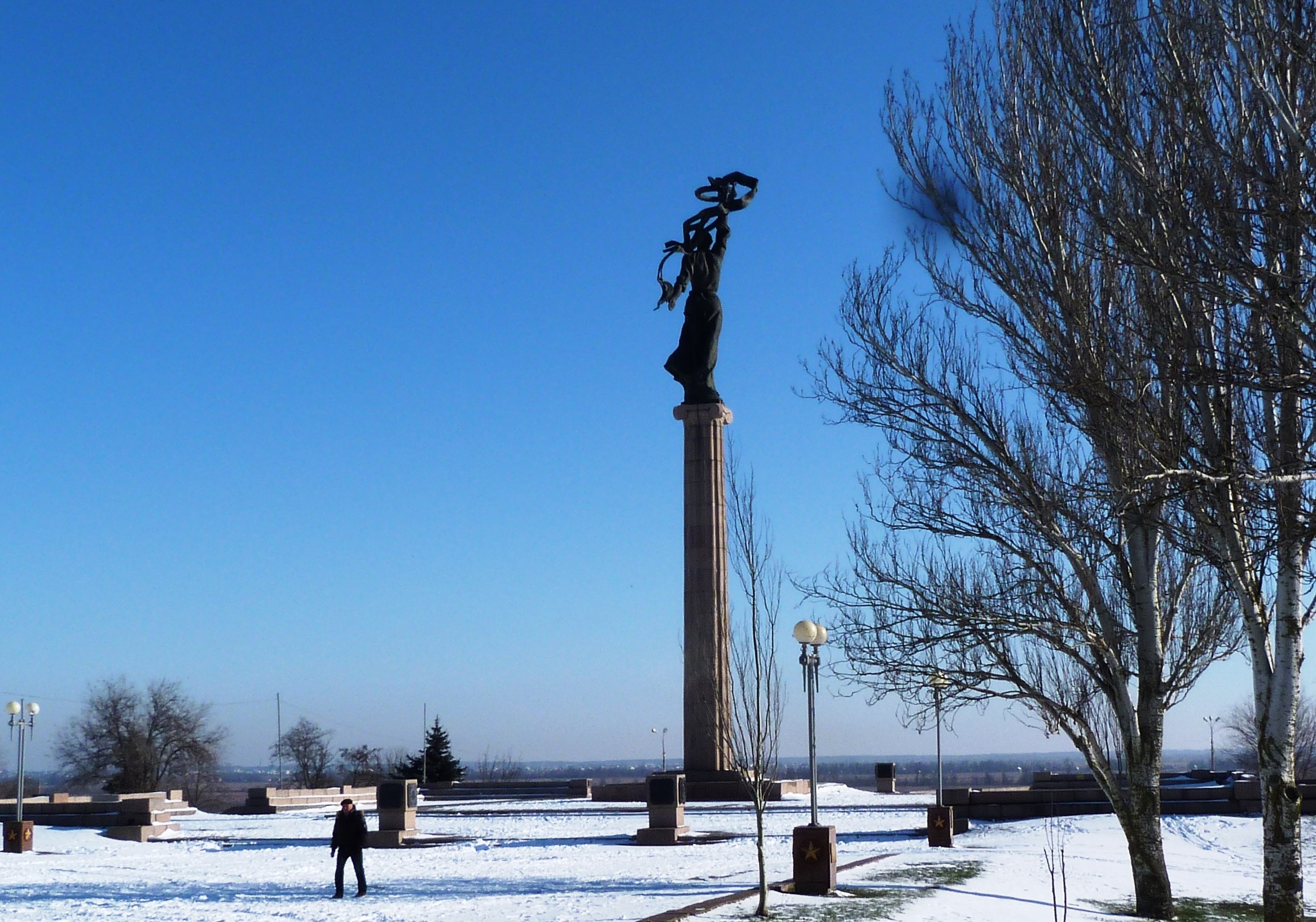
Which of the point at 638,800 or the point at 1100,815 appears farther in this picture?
the point at 638,800

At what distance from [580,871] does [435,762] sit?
38739mm

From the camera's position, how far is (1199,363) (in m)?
9.09

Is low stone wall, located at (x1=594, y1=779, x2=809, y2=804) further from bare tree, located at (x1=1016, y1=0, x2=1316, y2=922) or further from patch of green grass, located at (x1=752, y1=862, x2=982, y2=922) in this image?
bare tree, located at (x1=1016, y1=0, x2=1316, y2=922)

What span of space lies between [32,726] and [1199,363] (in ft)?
92.0

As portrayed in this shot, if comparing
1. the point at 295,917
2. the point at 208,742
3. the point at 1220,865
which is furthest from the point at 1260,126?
the point at 208,742

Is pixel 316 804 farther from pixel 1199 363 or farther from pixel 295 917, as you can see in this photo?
pixel 1199 363

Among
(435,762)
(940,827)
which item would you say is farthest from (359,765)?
(940,827)

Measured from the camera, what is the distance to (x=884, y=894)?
50.0 ft

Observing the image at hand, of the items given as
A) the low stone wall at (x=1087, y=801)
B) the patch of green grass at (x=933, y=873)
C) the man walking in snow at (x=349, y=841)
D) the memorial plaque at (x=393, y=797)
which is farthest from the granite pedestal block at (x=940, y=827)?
the man walking in snow at (x=349, y=841)

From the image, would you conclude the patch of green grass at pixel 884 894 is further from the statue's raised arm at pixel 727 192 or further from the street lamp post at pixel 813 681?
the statue's raised arm at pixel 727 192

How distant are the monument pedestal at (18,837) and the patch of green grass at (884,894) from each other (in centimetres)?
1734

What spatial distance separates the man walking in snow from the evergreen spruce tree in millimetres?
39772

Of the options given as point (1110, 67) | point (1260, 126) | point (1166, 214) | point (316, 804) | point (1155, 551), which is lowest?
point (316, 804)

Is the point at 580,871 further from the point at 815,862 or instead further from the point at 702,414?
the point at 702,414
